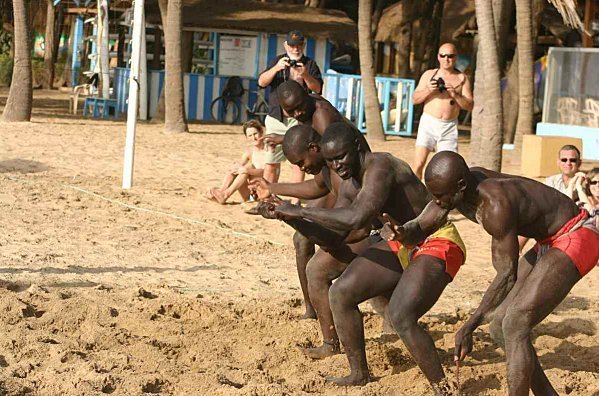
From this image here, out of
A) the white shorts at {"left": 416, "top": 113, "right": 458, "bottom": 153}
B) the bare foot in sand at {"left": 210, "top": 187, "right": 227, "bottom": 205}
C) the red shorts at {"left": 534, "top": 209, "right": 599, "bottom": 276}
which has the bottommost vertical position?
the bare foot in sand at {"left": 210, "top": 187, "right": 227, "bottom": 205}

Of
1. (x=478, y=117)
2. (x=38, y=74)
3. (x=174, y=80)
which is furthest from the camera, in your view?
(x=38, y=74)

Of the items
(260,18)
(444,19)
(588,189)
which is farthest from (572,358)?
(444,19)

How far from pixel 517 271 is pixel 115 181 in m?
8.00

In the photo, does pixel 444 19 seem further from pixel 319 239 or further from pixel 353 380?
pixel 353 380

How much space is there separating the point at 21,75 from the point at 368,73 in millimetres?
6055

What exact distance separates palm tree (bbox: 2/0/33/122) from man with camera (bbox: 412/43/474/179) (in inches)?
369

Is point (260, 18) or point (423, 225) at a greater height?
point (260, 18)

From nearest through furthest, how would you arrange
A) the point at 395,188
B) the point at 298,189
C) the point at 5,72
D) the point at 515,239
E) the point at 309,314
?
the point at 515,239, the point at 395,188, the point at 298,189, the point at 309,314, the point at 5,72

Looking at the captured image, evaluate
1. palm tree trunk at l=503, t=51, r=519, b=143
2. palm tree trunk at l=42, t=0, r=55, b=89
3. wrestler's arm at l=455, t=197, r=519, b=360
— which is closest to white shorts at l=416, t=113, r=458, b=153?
wrestler's arm at l=455, t=197, r=519, b=360

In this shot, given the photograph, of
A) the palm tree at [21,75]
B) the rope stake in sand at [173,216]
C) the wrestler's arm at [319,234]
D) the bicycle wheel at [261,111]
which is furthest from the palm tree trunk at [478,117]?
the bicycle wheel at [261,111]

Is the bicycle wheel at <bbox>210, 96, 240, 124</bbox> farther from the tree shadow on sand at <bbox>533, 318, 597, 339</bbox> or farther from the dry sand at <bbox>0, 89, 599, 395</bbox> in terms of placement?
the tree shadow on sand at <bbox>533, 318, 597, 339</bbox>

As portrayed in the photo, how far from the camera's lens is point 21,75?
18.4 metres

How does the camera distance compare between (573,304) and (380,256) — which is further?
(573,304)

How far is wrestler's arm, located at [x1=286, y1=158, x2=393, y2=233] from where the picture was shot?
18.4 ft
